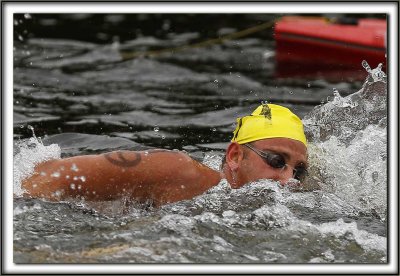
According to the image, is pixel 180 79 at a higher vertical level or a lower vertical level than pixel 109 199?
higher

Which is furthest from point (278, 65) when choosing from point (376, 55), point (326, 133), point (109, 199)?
point (109, 199)

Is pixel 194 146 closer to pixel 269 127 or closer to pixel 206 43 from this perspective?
pixel 269 127

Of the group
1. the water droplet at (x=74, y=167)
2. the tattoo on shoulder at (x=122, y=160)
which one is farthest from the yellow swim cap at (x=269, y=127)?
the water droplet at (x=74, y=167)

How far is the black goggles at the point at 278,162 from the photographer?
568 centimetres

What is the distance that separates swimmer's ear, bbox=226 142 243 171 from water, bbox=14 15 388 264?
19 centimetres

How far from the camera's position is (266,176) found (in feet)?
18.7

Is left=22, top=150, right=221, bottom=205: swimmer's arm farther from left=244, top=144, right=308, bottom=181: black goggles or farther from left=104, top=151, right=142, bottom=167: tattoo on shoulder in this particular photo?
left=244, top=144, right=308, bottom=181: black goggles

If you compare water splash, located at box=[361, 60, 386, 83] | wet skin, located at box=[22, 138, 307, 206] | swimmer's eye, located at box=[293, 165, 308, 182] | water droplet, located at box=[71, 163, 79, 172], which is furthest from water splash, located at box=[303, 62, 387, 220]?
water droplet, located at box=[71, 163, 79, 172]

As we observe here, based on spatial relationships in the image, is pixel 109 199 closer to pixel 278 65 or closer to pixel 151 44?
pixel 278 65

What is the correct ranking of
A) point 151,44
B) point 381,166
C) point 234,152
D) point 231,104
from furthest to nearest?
point 151,44 < point 231,104 < point 381,166 < point 234,152

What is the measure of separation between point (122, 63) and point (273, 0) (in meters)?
5.89

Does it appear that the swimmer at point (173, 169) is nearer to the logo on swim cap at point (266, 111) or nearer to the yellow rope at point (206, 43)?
the logo on swim cap at point (266, 111)

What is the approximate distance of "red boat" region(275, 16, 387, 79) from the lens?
1109 cm

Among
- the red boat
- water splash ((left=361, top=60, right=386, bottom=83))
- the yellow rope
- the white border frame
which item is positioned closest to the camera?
the white border frame
